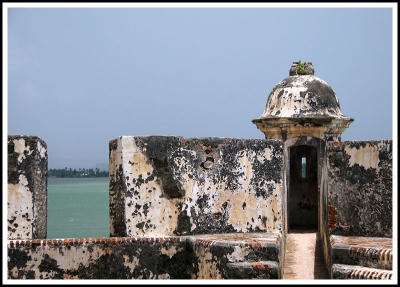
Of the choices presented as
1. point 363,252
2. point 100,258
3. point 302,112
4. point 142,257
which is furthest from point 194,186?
point 302,112

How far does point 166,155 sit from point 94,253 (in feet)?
4.79

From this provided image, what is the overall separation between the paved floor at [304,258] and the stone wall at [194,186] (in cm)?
89

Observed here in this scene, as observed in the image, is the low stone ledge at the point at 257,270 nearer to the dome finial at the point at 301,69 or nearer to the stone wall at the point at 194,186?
the stone wall at the point at 194,186

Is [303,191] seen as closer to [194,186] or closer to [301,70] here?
[301,70]

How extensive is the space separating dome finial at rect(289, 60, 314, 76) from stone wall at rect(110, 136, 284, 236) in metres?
5.10

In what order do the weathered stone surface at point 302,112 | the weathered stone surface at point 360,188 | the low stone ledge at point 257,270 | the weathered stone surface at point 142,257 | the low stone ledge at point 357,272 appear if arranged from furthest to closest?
the weathered stone surface at point 302,112, the weathered stone surface at point 360,188, the weathered stone surface at point 142,257, the low stone ledge at point 257,270, the low stone ledge at point 357,272

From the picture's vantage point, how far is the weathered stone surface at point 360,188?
306 inches

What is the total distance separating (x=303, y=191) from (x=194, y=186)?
20.9 feet

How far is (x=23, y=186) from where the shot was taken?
729cm

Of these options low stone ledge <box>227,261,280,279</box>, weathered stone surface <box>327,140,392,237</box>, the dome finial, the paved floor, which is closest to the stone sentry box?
low stone ledge <box>227,261,280,279</box>

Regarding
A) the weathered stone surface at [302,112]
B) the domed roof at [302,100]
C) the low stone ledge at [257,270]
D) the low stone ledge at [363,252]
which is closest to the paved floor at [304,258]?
the low stone ledge at [363,252]

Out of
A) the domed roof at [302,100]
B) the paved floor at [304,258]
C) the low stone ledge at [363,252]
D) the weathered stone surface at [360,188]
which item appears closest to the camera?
the low stone ledge at [363,252]

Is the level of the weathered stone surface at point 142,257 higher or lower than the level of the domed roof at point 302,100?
lower

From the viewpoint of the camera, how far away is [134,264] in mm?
7523
